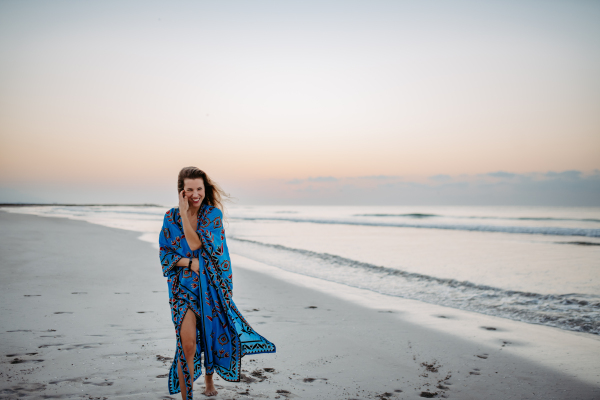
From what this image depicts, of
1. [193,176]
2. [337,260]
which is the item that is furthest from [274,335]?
[337,260]

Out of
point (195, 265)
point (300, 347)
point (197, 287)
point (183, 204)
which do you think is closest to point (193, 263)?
point (195, 265)

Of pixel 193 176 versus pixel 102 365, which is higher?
pixel 193 176

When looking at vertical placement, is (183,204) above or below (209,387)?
above

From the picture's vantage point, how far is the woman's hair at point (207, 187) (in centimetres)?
282

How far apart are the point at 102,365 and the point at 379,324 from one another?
129 inches

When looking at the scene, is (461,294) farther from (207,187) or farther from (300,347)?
(207,187)

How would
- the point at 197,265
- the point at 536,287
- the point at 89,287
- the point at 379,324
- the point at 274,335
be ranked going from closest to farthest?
the point at 197,265
the point at 274,335
the point at 379,324
the point at 89,287
the point at 536,287

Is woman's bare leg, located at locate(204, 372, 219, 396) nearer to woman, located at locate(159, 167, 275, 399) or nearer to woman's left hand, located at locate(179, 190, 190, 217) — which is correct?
woman, located at locate(159, 167, 275, 399)

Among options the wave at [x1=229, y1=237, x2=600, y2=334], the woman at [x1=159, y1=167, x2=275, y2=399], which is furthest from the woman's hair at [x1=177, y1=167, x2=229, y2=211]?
the wave at [x1=229, y1=237, x2=600, y2=334]

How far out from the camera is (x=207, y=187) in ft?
9.71

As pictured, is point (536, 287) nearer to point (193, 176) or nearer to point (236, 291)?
point (236, 291)

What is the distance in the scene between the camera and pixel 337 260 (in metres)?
10.6

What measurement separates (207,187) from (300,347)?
2164mm

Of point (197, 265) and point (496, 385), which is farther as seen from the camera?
point (496, 385)
